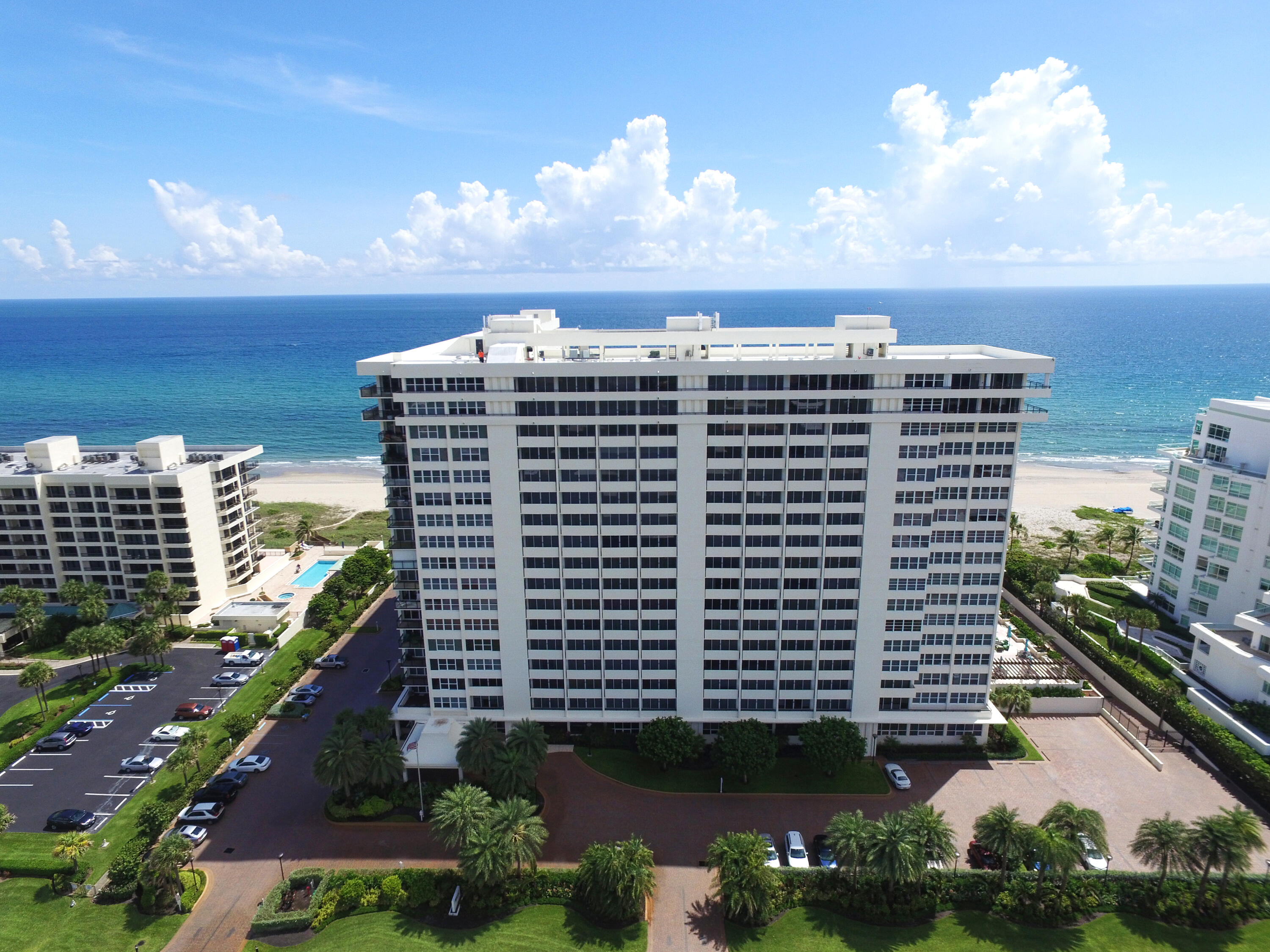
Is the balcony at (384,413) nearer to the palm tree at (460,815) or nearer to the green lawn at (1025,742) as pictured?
the palm tree at (460,815)

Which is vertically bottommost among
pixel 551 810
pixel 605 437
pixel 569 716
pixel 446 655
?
pixel 551 810

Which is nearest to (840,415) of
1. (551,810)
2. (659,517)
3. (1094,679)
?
(659,517)

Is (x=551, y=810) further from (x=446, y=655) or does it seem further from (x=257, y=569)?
(x=257, y=569)

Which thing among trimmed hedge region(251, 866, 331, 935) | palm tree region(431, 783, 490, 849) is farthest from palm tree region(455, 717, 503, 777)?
trimmed hedge region(251, 866, 331, 935)

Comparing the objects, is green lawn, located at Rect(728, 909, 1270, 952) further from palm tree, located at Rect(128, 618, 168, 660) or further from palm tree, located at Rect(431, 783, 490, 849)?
palm tree, located at Rect(128, 618, 168, 660)

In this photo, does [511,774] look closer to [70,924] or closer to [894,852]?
[894,852]

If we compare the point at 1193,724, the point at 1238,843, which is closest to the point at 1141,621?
the point at 1193,724

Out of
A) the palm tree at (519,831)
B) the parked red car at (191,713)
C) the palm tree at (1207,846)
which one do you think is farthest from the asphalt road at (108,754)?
the palm tree at (1207,846)
